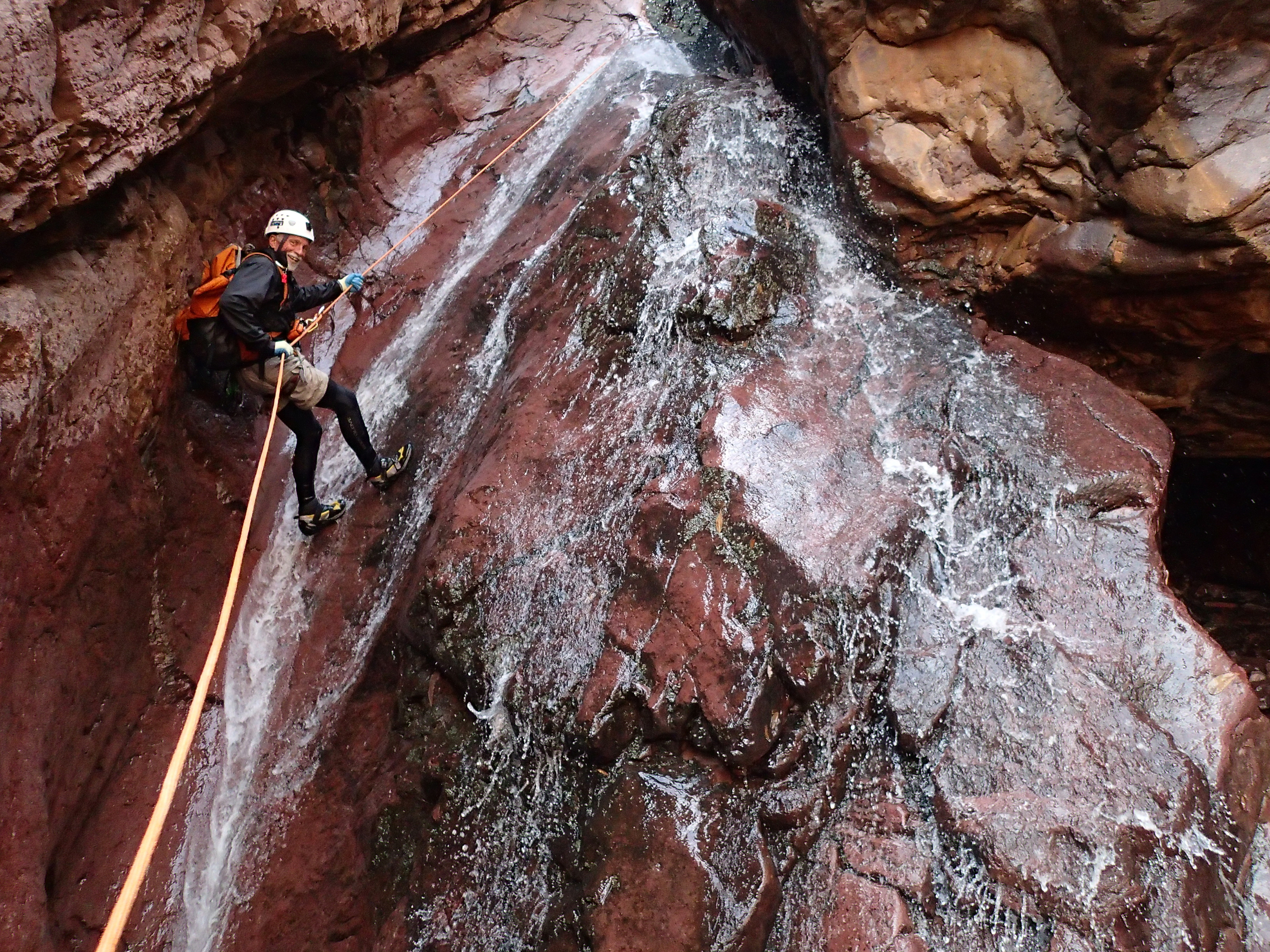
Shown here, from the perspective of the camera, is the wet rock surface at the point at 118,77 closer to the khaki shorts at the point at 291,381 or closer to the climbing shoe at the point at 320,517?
the khaki shorts at the point at 291,381

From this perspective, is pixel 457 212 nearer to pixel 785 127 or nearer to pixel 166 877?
pixel 785 127

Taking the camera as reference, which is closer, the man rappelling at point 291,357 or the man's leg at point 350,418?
the man rappelling at point 291,357

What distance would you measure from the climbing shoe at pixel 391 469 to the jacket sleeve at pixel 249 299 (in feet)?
3.61

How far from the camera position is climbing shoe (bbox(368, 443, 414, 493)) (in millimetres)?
5504

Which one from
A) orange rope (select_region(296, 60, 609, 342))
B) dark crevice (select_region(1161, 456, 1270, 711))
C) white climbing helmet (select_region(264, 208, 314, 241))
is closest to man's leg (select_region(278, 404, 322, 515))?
white climbing helmet (select_region(264, 208, 314, 241))

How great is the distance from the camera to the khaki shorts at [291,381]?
4.99 m

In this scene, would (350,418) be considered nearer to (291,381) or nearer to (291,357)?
(291,381)

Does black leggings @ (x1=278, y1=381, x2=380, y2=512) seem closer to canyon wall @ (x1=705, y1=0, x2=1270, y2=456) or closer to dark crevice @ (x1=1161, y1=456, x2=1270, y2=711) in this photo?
canyon wall @ (x1=705, y1=0, x2=1270, y2=456)

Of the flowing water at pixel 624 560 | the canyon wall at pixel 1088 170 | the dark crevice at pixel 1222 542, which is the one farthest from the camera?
the dark crevice at pixel 1222 542

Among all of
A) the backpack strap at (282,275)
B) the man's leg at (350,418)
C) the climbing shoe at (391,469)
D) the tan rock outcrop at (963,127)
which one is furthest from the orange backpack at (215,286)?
the tan rock outcrop at (963,127)

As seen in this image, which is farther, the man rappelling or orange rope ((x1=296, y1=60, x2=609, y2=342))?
orange rope ((x1=296, y1=60, x2=609, y2=342))

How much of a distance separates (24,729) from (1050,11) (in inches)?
254

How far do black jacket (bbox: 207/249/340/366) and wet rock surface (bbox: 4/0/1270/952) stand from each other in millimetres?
667

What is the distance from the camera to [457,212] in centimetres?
757
